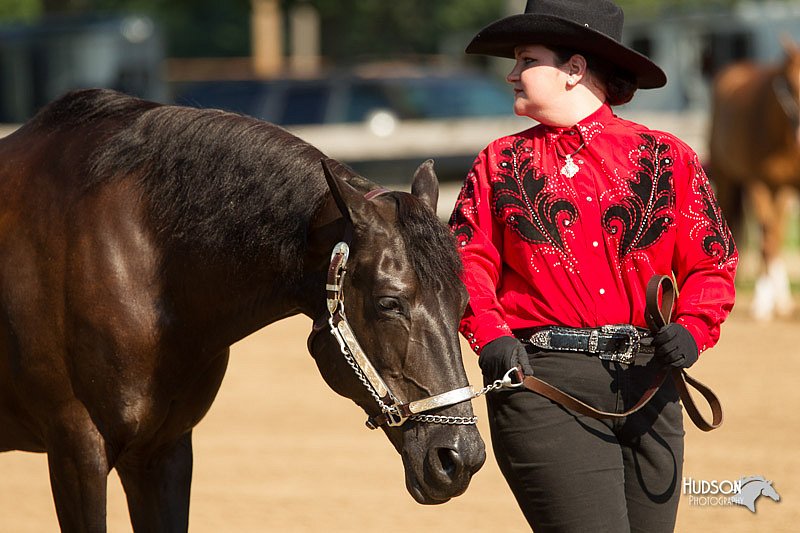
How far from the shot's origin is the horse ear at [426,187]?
300cm

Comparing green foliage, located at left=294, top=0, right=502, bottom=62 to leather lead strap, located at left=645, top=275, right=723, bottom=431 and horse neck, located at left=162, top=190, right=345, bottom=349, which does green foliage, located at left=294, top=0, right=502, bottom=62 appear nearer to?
horse neck, located at left=162, top=190, right=345, bottom=349

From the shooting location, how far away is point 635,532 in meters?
2.94

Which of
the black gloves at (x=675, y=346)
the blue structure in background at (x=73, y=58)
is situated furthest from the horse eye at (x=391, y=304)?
the blue structure in background at (x=73, y=58)

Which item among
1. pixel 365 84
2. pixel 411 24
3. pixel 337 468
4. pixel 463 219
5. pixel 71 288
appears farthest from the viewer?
pixel 411 24

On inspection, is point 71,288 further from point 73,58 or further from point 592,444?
point 73,58

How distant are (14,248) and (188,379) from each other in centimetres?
59

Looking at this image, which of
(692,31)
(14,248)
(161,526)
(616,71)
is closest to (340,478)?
(161,526)

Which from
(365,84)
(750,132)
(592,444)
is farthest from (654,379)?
(365,84)

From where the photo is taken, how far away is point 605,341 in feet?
9.61

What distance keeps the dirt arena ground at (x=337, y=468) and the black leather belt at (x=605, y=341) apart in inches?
86.1

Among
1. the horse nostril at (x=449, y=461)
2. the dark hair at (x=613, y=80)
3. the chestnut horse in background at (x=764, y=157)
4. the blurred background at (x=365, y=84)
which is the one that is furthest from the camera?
the blurred background at (x=365, y=84)

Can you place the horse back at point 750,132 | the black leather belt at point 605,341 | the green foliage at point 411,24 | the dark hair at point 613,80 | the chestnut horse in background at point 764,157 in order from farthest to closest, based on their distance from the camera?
the green foliage at point 411,24 → the horse back at point 750,132 → the chestnut horse in background at point 764,157 → the dark hair at point 613,80 → the black leather belt at point 605,341

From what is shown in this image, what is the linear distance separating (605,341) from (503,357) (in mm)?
275

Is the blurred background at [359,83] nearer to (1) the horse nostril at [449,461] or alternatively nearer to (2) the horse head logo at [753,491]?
(2) the horse head logo at [753,491]
